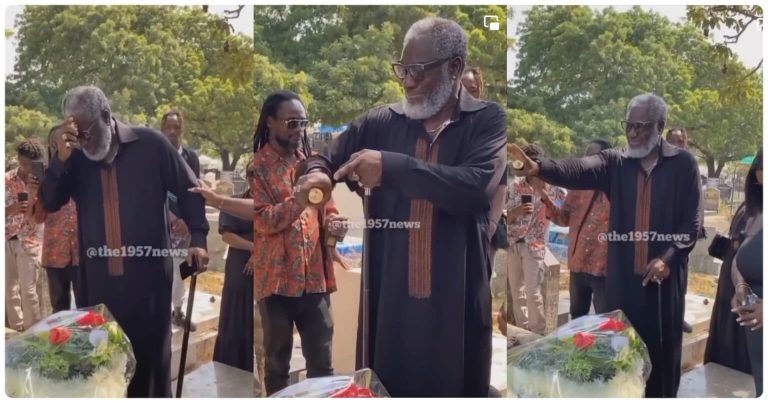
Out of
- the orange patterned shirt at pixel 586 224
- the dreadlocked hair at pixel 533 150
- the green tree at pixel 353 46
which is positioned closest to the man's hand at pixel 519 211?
the orange patterned shirt at pixel 586 224

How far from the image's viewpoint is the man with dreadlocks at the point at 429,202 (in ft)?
14.0

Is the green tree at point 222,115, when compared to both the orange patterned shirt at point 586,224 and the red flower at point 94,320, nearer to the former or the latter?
the red flower at point 94,320

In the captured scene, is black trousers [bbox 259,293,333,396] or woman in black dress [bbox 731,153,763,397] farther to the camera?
woman in black dress [bbox 731,153,763,397]

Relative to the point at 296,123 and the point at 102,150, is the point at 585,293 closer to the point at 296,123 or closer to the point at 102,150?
the point at 296,123

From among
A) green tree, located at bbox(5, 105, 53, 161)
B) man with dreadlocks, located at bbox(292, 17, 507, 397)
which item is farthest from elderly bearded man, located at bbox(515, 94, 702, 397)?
green tree, located at bbox(5, 105, 53, 161)

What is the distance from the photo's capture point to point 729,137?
4523mm

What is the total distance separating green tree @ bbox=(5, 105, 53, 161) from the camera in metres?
4.44

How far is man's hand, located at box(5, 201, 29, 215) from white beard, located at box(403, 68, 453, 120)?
1935mm

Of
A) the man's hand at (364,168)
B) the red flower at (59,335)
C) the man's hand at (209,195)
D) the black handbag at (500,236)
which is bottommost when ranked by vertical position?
the red flower at (59,335)

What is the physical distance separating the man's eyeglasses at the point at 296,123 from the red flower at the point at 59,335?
4.80 ft

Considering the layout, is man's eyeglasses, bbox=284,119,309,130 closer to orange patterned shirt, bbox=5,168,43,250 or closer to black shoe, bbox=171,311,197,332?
black shoe, bbox=171,311,197,332

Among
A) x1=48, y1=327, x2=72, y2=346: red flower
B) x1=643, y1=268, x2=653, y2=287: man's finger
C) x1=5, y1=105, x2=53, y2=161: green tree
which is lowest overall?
x1=48, y1=327, x2=72, y2=346: red flower

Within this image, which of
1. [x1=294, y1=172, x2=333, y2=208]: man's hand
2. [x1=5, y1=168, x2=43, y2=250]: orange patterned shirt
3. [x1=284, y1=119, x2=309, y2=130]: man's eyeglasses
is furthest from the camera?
[x1=5, y1=168, x2=43, y2=250]: orange patterned shirt

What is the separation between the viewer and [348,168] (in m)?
4.30
